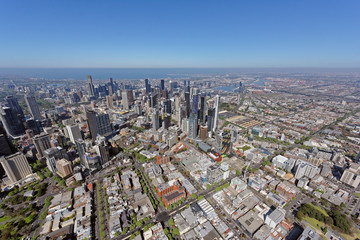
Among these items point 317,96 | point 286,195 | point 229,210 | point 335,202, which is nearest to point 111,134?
point 229,210

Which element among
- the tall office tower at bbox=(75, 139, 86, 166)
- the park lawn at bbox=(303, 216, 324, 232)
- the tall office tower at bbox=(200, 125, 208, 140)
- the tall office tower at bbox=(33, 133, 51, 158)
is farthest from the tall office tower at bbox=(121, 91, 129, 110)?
the park lawn at bbox=(303, 216, 324, 232)

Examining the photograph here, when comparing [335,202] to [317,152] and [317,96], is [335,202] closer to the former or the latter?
[317,152]

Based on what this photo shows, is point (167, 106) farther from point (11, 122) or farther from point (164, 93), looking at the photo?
point (11, 122)

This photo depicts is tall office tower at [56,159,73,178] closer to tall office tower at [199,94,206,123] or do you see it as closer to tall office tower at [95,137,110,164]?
tall office tower at [95,137,110,164]

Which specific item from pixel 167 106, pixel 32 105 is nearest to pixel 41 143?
pixel 32 105

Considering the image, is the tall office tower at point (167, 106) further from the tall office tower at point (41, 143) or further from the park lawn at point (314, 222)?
the park lawn at point (314, 222)
